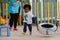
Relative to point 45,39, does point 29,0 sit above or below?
above

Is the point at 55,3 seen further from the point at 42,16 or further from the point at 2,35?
the point at 2,35

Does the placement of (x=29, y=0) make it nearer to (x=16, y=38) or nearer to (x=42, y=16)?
(x=42, y=16)

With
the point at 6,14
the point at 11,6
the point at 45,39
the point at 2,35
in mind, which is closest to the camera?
the point at 45,39

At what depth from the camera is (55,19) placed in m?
12.0

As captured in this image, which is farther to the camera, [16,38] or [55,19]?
A: [55,19]

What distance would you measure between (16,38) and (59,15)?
13.7ft

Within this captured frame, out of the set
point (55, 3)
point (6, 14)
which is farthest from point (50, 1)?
point (6, 14)

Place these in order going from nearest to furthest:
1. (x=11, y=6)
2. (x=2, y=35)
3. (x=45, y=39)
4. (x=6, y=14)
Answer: (x=45, y=39) < (x=2, y=35) < (x=11, y=6) < (x=6, y=14)

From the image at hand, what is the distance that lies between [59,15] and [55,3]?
600 millimetres

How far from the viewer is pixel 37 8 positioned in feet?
39.3

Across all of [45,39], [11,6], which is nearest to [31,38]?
[45,39]

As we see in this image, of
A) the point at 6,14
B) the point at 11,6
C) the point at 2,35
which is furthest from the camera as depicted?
the point at 6,14

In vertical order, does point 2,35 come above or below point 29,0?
below

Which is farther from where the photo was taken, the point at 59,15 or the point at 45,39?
the point at 59,15
